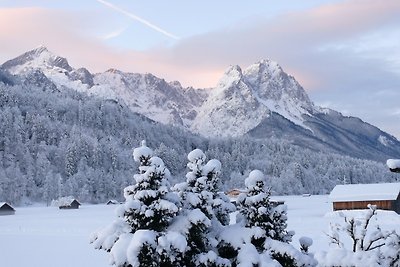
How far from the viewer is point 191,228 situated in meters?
16.2

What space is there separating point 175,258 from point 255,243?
272cm

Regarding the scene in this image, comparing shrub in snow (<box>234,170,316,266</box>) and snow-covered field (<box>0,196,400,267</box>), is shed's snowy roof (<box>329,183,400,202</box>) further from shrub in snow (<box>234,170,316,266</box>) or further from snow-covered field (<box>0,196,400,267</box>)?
shrub in snow (<box>234,170,316,266</box>)

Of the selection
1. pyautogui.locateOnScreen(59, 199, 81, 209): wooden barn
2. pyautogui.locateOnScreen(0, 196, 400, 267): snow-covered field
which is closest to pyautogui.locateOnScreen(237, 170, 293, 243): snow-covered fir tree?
pyautogui.locateOnScreen(0, 196, 400, 267): snow-covered field

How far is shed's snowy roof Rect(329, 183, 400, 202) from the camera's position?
Answer: 68688 millimetres

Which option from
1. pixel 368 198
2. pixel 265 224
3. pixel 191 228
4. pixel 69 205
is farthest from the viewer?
pixel 69 205

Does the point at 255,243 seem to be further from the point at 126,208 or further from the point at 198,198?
the point at 126,208

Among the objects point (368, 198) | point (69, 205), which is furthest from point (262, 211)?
point (69, 205)

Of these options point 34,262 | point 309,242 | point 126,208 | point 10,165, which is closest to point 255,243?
point 309,242

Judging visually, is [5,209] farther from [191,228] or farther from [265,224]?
[265,224]

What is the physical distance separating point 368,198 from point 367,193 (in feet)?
3.90

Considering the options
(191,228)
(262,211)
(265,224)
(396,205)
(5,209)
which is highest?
(262,211)

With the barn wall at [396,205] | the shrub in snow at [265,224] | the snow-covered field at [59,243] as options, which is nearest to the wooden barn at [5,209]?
the snow-covered field at [59,243]

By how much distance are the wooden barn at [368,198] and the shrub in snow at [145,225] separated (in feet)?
185

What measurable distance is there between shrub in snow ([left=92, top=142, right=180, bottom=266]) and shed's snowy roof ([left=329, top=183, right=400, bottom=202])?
56548 mm
